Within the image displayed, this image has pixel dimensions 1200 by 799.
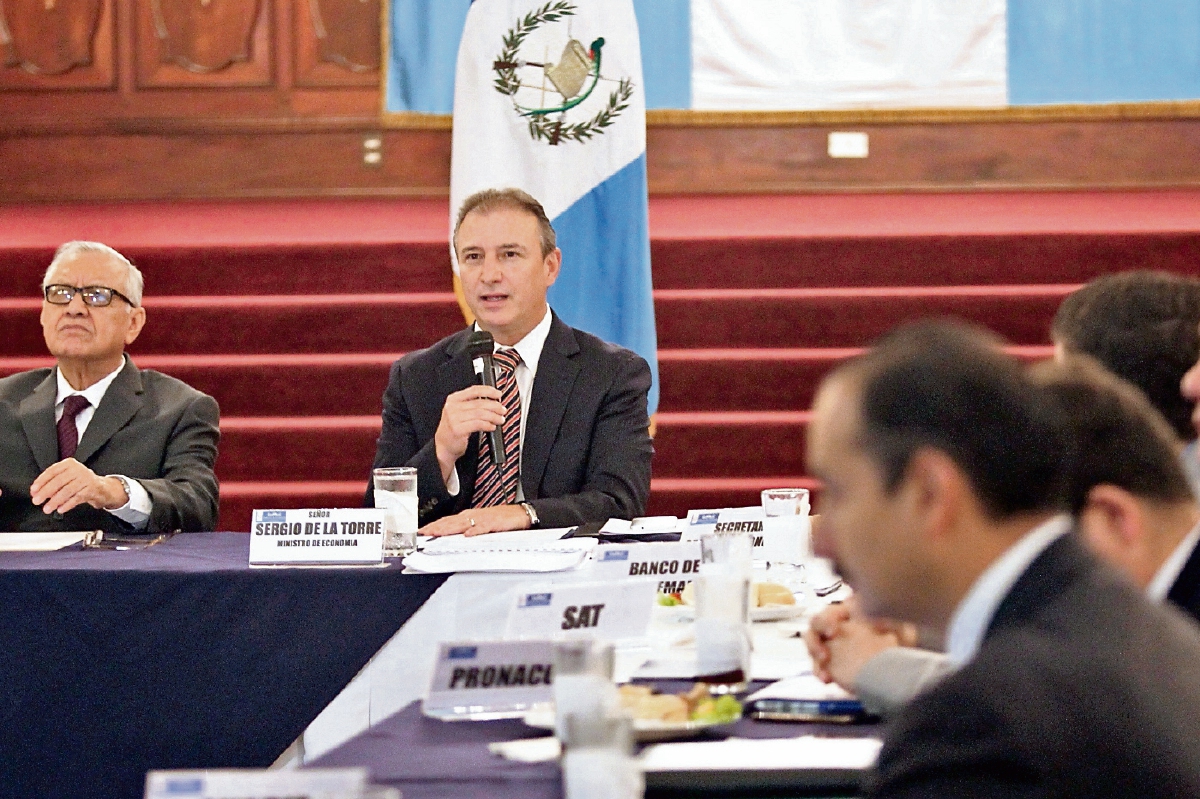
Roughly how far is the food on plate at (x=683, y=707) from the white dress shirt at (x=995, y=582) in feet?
1.67

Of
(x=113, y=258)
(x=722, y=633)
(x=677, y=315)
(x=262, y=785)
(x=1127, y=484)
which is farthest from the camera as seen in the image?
(x=677, y=315)

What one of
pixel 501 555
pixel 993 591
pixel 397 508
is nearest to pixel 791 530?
pixel 501 555

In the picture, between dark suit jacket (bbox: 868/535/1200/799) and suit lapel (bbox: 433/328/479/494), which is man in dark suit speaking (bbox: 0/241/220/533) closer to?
suit lapel (bbox: 433/328/479/494)

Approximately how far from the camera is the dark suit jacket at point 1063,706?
904 mm

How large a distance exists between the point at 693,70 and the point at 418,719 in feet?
16.7

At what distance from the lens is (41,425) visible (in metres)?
3.25

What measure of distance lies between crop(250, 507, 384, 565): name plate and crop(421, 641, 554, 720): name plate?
102 cm

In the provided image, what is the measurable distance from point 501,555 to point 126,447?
4.10 ft

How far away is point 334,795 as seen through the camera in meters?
1.03

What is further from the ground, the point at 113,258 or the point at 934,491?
the point at 113,258

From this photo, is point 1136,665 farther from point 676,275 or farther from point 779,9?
point 779,9

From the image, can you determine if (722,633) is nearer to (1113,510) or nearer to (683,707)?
(683,707)

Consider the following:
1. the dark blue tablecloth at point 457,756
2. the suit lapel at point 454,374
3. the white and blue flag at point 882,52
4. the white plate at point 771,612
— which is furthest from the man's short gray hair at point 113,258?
the white and blue flag at point 882,52

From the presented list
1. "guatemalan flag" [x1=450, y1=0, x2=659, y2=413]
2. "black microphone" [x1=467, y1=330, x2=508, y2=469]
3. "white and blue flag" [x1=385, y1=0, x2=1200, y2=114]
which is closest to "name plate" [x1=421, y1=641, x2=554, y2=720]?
"black microphone" [x1=467, y1=330, x2=508, y2=469]
